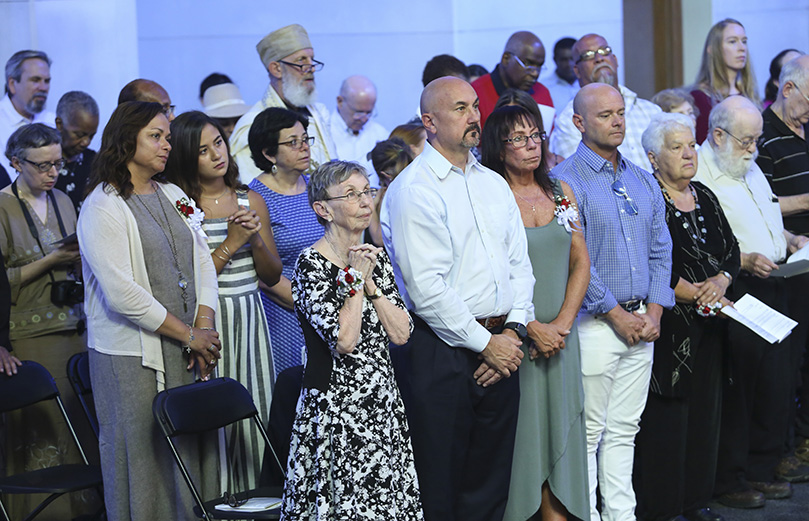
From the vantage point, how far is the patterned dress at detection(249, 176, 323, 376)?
472 centimetres

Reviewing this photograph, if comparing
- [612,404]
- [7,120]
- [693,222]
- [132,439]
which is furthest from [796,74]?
[7,120]

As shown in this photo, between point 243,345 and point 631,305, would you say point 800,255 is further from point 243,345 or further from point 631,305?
point 243,345

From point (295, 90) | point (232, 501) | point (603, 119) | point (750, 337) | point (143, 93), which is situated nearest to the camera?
point (232, 501)

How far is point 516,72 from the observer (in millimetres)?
6375

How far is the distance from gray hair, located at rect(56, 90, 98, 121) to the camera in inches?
45.4

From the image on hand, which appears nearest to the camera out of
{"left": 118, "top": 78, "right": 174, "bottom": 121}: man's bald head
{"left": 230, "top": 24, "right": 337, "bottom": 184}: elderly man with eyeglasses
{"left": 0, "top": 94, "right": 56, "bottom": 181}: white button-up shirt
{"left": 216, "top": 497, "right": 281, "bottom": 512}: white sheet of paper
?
{"left": 216, "top": 497, "right": 281, "bottom": 512}: white sheet of paper

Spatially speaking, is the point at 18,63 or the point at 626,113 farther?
the point at 626,113

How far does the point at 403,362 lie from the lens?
4.00 metres

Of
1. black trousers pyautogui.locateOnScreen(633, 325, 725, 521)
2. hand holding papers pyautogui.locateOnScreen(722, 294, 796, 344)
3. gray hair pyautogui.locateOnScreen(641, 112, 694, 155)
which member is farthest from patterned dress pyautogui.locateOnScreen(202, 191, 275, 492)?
hand holding papers pyautogui.locateOnScreen(722, 294, 796, 344)

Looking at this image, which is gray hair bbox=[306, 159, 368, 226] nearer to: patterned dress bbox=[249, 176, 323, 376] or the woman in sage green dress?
the woman in sage green dress

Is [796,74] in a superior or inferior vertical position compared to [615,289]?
superior

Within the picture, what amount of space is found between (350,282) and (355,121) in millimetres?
4674

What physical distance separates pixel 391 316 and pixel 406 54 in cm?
618

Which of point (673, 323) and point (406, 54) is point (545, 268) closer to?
point (673, 323)
